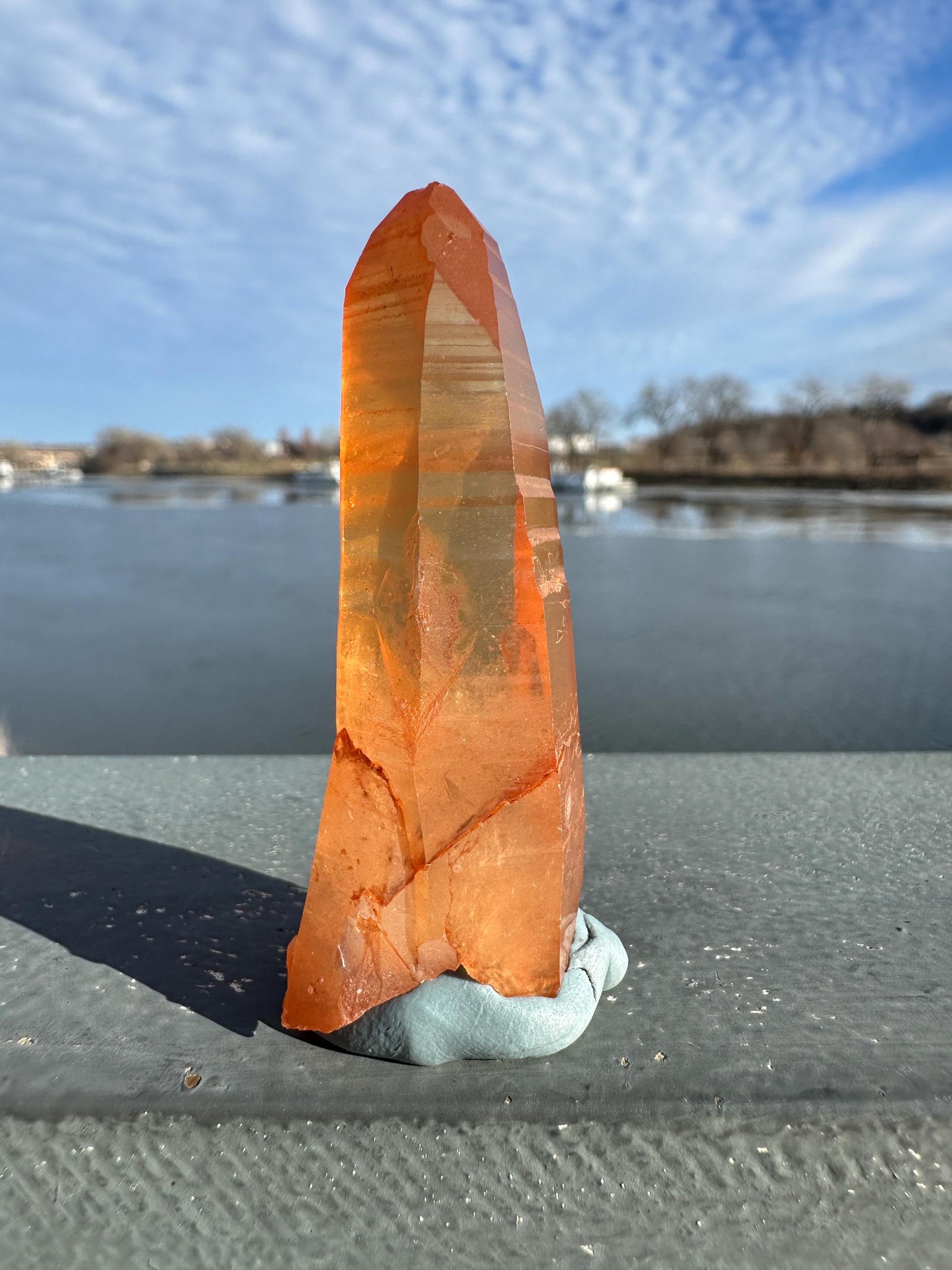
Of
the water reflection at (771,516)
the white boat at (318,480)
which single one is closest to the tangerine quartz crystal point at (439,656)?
the water reflection at (771,516)

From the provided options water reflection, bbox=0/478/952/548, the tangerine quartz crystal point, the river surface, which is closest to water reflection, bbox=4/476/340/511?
water reflection, bbox=0/478/952/548

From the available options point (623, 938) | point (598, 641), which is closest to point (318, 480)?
point (598, 641)

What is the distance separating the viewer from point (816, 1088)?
1551 millimetres

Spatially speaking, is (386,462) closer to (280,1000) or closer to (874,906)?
(280,1000)

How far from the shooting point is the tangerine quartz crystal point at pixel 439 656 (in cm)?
163

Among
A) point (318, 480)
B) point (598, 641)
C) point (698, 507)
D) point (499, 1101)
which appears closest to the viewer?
point (499, 1101)

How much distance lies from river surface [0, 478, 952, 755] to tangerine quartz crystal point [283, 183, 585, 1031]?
9.79ft

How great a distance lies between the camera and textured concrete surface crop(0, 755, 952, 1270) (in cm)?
132

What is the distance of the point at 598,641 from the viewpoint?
303 inches

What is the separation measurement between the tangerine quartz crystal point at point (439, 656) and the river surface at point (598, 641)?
118 inches

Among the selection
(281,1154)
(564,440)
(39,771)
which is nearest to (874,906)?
(281,1154)

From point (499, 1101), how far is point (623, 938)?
69 centimetres

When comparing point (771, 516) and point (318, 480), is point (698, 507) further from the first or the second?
point (318, 480)

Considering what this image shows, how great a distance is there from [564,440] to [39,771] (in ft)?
212
